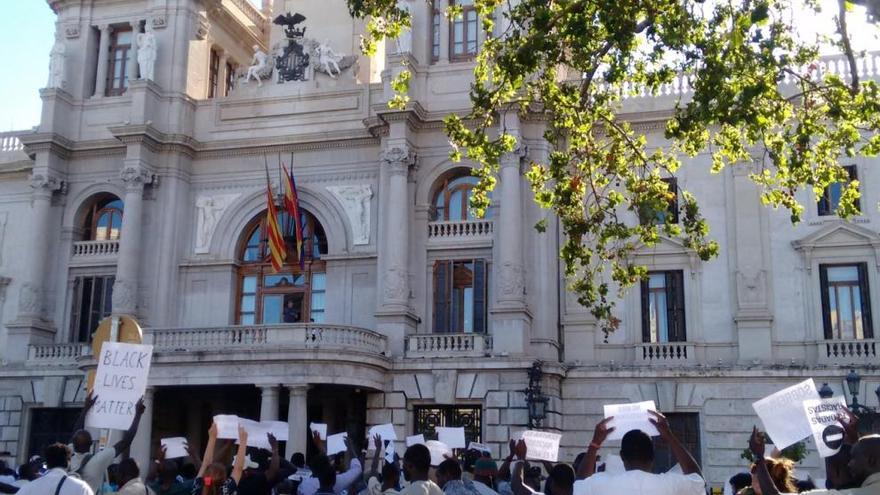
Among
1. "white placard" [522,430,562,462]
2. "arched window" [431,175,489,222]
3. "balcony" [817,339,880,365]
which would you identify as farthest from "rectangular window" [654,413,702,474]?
"white placard" [522,430,562,462]

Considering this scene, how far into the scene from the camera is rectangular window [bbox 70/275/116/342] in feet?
112

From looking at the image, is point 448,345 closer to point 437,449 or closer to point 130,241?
point 130,241

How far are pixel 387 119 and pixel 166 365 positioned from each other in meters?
9.81

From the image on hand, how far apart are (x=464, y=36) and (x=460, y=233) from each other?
662 centimetres

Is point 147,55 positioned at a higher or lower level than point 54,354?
higher

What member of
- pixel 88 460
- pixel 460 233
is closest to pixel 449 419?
pixel 460 233

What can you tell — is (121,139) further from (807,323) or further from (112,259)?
(807,323)

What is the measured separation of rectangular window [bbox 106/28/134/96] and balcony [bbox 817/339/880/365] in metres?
24.8

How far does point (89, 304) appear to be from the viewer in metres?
34.2

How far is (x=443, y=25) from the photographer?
33.2 m

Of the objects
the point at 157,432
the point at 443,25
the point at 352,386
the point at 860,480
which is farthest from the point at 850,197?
the point at 157,432

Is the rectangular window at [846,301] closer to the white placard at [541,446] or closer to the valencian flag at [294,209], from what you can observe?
the valencian flag at [294,209]

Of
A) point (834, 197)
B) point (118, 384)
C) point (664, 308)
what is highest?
point (834, 197)

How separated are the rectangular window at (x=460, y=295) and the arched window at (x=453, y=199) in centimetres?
158
